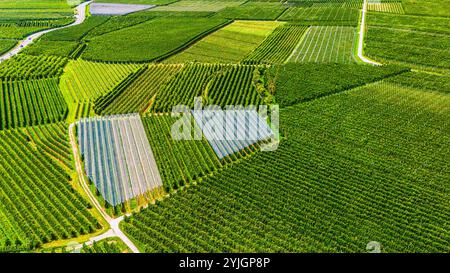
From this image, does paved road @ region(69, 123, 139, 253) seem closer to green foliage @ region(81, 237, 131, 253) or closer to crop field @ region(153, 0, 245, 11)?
green foliage @ region(81, 237, 131, 253)

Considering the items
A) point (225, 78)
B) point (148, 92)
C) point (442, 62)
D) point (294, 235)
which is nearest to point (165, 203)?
point (294, 235)

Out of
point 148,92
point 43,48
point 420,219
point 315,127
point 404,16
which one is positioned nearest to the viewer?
point 420,219

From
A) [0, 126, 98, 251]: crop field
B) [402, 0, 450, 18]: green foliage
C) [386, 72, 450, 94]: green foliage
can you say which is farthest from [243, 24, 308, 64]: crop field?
[0, 126, 98, 251]: crop field

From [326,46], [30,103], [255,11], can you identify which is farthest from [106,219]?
[255,11]

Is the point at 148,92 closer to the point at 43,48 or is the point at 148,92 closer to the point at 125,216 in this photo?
the point at 125,216

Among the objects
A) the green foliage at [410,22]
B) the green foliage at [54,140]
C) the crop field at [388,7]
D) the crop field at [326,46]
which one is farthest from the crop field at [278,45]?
the green foliage at [54,140]

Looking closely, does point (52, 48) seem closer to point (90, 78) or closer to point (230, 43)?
point (90, 78)
